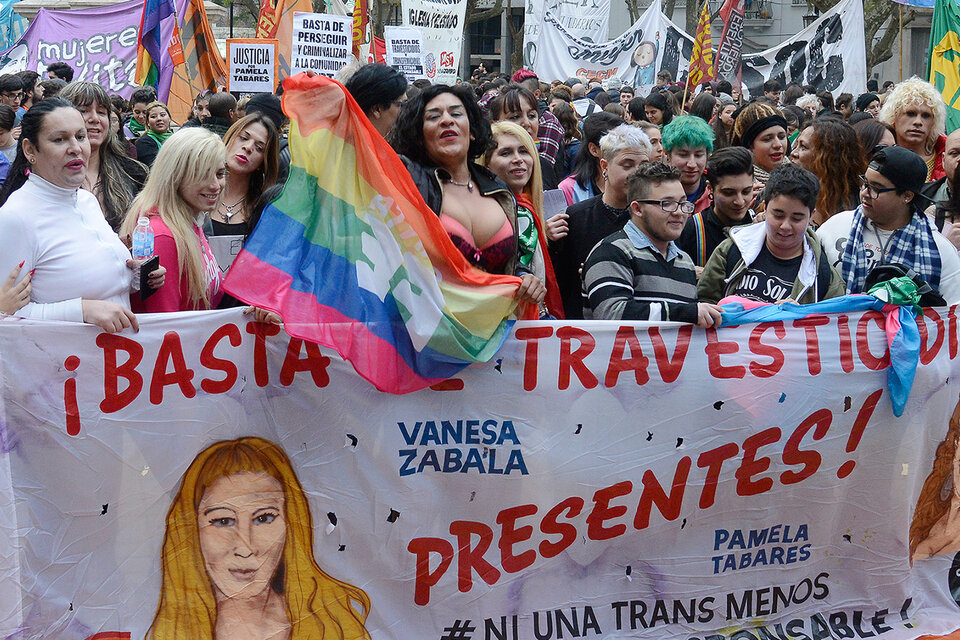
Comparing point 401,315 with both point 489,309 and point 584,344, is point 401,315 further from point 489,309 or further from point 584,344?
point 584,344

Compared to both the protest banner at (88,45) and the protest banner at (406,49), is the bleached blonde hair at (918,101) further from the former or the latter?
the protest banner at (88,45)

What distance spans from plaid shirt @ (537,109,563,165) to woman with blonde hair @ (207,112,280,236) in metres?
3.22

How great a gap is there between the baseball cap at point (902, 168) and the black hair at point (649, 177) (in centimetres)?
100

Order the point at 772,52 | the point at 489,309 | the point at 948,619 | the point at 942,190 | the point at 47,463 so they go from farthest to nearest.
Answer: the point at 772,52 < the point at 942,190 < the point at 948,619 < the point at 489,309 < the point at 47,463

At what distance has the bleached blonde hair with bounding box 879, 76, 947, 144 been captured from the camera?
6480mm

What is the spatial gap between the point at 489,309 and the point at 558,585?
1074mm

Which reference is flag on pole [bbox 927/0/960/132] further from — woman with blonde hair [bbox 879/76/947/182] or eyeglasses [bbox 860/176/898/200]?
eyeglasses [bbox 860/176/898/200]

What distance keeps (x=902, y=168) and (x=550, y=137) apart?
3930 mm

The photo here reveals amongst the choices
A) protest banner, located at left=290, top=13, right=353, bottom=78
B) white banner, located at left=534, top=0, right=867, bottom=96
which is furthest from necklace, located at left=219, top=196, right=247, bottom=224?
white banner, located at left=534, top=0, right=867, bottom=96

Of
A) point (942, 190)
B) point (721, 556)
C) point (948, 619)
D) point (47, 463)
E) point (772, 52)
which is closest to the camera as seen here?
point (47, 463)

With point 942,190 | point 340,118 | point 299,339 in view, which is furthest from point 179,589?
point 942,190

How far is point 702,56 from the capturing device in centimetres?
1382

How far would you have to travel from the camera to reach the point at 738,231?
4473 mm

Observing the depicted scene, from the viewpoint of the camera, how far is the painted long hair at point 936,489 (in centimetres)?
430
